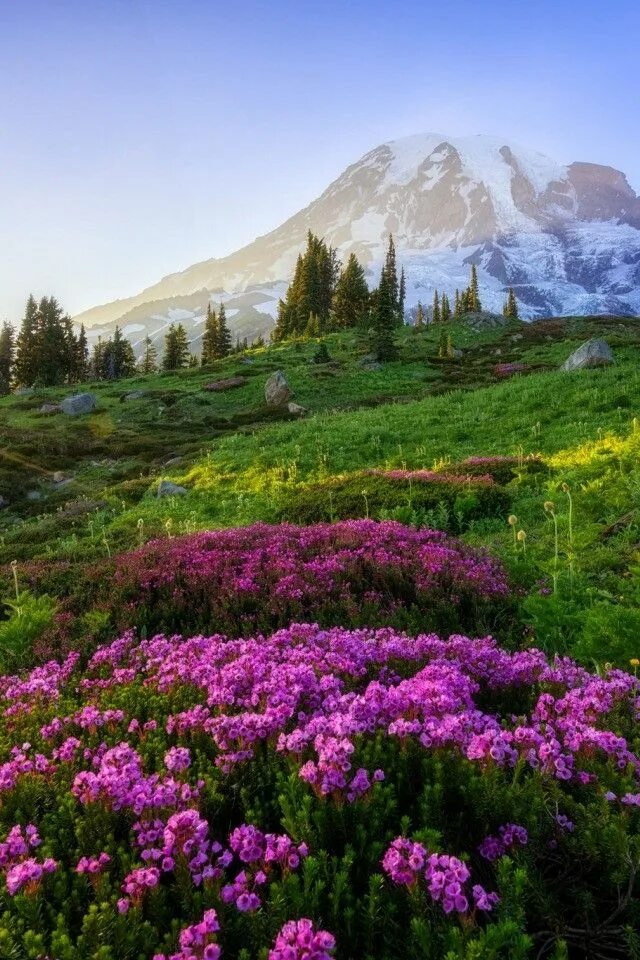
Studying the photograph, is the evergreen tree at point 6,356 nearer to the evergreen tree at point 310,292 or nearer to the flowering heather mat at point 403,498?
the evergreen tree at point 310,292

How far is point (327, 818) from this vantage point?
260 centimetres

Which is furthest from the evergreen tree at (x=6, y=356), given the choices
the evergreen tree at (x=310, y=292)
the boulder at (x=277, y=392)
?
the boulder at (x=277, y=392)

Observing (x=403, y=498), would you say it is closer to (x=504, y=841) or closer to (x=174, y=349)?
(x=504, y=841)

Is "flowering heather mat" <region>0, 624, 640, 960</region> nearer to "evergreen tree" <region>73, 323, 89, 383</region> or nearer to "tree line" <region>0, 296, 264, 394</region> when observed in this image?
"tree line" <region>0, 296, 264, 394</region>

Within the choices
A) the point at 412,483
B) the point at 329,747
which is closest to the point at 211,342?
the point at 412,483

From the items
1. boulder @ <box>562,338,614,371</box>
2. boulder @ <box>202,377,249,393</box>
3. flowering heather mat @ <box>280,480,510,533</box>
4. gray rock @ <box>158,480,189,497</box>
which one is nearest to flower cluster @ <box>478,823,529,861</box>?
flowering heather mat @ <box>280,480,510,533</box>

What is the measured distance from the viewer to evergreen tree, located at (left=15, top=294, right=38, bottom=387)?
8475cm

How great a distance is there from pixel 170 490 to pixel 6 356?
85860 millimetres

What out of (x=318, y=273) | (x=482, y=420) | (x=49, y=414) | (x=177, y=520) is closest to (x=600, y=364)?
(x=482, y=420)

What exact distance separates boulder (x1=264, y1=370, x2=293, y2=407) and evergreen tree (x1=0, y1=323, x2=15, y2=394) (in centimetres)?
6016

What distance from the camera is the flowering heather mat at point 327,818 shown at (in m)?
2.14

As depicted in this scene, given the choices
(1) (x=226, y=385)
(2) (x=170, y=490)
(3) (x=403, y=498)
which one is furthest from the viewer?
(1) (x=226, y=385)

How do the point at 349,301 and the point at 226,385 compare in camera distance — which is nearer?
the point at 226,385

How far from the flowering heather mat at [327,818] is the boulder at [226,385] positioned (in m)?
47.5
